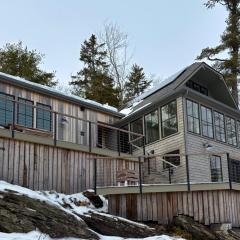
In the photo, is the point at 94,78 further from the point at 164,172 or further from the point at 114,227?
the point at 114,227

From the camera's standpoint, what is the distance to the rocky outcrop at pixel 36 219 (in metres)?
8.52

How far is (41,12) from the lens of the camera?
2302cm

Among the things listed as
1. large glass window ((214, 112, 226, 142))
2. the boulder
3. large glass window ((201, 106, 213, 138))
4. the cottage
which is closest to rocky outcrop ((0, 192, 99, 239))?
the cottage

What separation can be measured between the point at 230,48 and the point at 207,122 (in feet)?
38.9

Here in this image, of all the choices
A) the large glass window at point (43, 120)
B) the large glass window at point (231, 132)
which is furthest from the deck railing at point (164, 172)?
the large glass window at point (43, 120)

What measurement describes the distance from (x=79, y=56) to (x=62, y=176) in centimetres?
2868

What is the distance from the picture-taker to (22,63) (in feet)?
112

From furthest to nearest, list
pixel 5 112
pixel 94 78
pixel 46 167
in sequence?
1. pixel 94 78
2. pixel 5 112
3. pixel 46 167

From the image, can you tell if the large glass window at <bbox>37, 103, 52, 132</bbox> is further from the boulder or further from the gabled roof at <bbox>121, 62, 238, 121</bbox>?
the boulder

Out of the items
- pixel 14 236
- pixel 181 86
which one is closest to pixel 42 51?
pixel 181 86

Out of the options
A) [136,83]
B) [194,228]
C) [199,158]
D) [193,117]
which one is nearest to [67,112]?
[193,117]

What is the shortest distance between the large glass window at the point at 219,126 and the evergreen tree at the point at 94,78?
15.5m

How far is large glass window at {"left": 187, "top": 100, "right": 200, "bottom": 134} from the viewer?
19344 millimetres

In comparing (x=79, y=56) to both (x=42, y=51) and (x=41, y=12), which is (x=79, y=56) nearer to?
(x=42, y=51)
